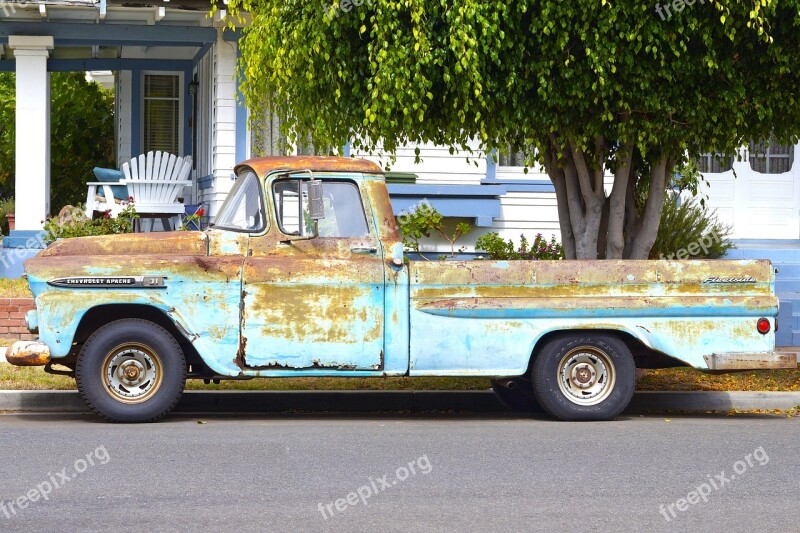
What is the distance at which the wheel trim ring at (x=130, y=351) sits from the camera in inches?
347

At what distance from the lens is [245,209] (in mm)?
9250

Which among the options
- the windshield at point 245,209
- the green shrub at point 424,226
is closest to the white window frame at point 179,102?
the green shrub at point 424,226

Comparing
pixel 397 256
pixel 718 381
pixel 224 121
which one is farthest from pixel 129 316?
pixel 224 121

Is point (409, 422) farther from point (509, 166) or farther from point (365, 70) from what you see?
point (509, 166)

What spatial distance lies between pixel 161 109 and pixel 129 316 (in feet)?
41.1

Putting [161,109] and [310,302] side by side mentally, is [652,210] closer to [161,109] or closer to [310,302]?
[310,302]

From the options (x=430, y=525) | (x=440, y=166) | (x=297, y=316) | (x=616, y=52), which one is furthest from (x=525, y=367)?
(x=440, y=166)

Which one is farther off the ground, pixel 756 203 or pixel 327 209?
pixel 756 203

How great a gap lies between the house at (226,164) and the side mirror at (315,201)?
20.6 ft

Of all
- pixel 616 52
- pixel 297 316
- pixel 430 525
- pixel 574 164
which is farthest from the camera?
pixel 574 164

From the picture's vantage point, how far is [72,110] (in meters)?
24.0

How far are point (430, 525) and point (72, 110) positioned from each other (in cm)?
1989

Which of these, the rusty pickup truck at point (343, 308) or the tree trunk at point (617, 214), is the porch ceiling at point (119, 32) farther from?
the rusty pickup truck at point (343, 308)

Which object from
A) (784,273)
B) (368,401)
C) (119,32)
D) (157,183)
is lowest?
(368,401)
